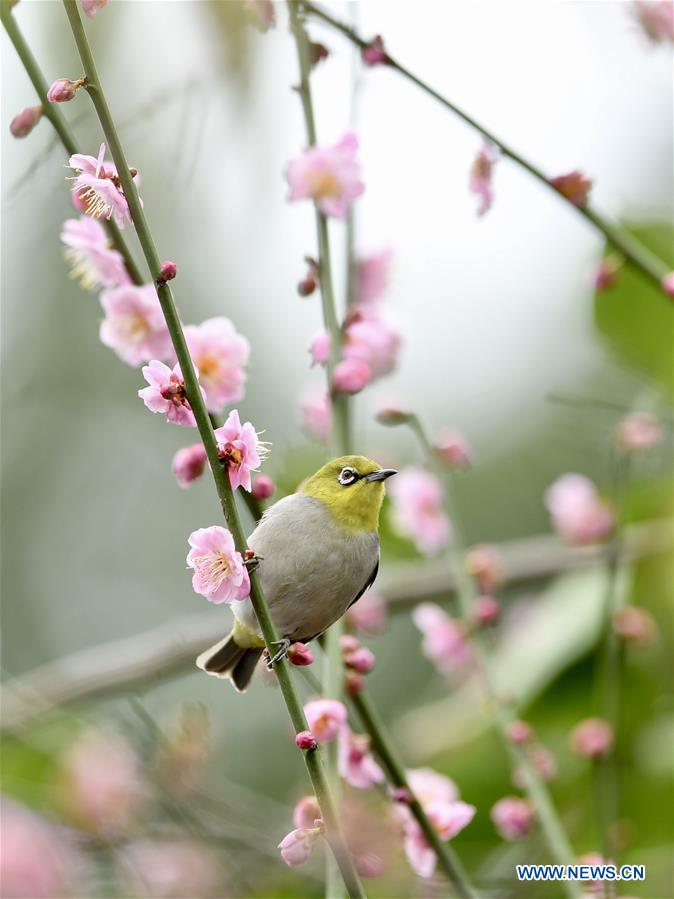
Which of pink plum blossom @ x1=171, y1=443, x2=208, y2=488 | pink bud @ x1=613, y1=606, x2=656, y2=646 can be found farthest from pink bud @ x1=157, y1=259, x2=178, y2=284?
pink bud @ x1=613, y1=606, x2=656, y2=646

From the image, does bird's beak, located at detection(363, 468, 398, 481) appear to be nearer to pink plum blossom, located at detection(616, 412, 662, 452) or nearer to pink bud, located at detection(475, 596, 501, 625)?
pink bud, located at detection(475, 596, 501, 625)

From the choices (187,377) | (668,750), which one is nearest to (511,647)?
(668,750)

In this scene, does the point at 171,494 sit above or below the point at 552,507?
above

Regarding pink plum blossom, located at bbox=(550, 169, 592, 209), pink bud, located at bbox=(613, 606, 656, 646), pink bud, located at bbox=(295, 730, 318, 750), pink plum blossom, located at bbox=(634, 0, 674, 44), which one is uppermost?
pink plum blossom, located at bbox=(634, 0, 674, 44)

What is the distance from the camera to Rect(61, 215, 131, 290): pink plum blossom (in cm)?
190

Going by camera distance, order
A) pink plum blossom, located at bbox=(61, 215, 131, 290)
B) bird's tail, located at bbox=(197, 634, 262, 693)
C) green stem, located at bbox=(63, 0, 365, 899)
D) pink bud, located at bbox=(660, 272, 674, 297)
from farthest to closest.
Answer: pink bud, located at bbox=(660, 272, 674, 297) → bird's tail, located at bbox=(197, 634, 262, 693) → pink plum blossom, located at bbox=(61, 215, 131, 290) → green stem, located at bbox=(63, 0, 365, 899)

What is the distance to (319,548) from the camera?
5.93 feet

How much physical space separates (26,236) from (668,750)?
3.80m

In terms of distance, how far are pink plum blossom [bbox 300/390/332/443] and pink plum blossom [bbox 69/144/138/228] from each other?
38.7 inches

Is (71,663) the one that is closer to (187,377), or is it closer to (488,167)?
(488,167)

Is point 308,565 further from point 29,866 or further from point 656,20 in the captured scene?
point 656,20

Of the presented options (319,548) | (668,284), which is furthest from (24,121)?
(668,284)

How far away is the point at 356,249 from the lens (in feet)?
8.51

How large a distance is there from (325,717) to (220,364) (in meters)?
0.63
